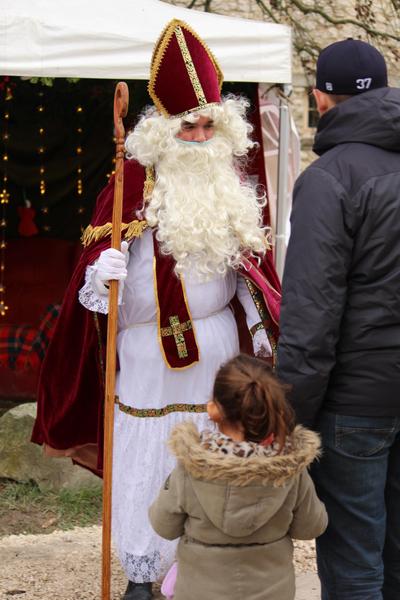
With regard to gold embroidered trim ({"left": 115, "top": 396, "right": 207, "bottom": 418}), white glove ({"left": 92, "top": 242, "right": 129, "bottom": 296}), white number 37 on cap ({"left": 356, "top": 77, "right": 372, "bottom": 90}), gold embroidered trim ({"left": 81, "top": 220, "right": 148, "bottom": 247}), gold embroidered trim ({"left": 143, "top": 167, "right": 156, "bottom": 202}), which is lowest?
gold embroidered trim ({"left": 115, "top": 396, "right": 207, "bottom": 418})

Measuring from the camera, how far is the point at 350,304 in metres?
2.74

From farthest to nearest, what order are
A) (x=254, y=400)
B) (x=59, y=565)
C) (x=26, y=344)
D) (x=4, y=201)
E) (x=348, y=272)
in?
(x=4, y=201) → (x=26, y=344) → (x=59, y=565) → (x=348, y=272) → (x=254, y=400)

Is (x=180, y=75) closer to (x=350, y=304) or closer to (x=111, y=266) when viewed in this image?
(x=111, y=266)

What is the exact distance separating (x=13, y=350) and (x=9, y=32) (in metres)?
3.13

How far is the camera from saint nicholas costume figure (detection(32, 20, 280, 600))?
360cm

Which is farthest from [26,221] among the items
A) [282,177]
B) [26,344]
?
[282,177]

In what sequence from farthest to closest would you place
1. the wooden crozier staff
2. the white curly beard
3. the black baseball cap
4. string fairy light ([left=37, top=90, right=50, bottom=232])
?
string fairy light ([left=37, top=90, right=50, bottom=232])
the white curly beard
the wooden crozier staff
the black baseball cap

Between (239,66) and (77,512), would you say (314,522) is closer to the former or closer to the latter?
(77,512)

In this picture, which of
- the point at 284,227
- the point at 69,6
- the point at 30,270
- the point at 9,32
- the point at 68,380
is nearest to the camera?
the point at 68,380

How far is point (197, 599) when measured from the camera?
2693mm

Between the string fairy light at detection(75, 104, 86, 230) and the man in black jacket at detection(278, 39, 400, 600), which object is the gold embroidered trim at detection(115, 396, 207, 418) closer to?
the man in black jacket at detection(278, 39, 400, 600)

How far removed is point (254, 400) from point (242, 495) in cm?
26

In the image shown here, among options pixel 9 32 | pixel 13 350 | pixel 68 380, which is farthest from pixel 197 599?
pixel 13 350

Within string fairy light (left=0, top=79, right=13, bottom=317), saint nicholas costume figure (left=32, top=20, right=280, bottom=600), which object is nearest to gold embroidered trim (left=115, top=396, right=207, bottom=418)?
saint nicholas costume figure (left=32, top=20, right=280, bottom=600)
